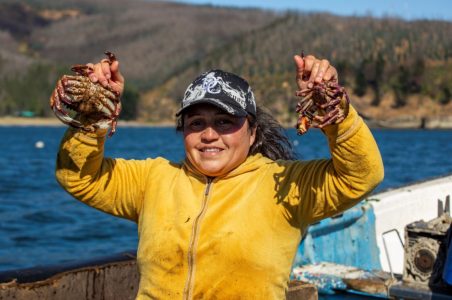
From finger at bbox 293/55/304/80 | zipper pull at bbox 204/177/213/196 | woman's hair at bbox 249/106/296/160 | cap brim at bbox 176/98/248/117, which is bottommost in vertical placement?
zipper pull at bbox 204/177/213/196

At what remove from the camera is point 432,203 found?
768 cm

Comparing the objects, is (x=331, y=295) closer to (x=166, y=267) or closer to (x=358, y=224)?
(x=358, y=224)

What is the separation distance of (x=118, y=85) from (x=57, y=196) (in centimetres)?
2047

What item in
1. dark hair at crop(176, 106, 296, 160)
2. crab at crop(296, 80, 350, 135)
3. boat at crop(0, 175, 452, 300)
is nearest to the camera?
crab at crop(296, 80, 350, 135)

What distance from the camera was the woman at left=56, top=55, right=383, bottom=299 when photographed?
9.19ft

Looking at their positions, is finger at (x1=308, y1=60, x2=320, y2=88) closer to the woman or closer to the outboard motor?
the woman

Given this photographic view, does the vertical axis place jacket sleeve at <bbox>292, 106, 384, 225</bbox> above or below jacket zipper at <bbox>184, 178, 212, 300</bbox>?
above

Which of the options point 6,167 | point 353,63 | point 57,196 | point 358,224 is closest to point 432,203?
point 358,224

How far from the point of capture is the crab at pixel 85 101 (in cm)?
285

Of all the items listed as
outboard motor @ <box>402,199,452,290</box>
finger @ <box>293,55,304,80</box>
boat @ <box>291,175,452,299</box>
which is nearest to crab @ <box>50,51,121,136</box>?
finger @ <box>293,55,304,80</box>

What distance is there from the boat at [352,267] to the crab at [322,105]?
82.5 inches

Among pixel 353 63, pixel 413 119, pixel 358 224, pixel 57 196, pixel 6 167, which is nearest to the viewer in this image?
pixel 358 224

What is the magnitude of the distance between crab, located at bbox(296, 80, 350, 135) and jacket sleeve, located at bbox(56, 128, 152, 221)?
0.80 m

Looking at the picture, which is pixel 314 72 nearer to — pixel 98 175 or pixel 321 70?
pixel 321 70
